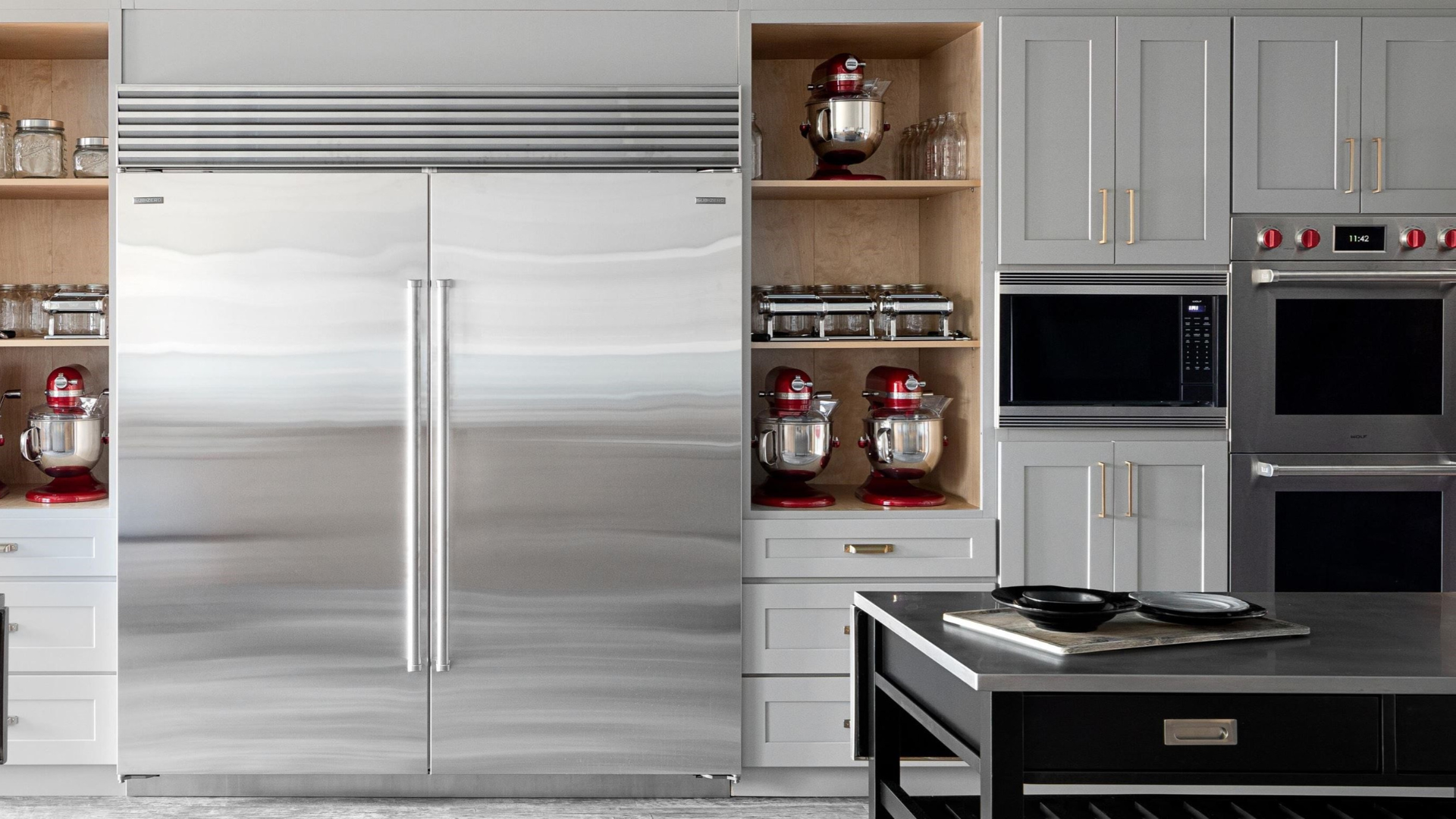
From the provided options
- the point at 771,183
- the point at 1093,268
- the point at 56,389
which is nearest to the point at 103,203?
the point at 56,389

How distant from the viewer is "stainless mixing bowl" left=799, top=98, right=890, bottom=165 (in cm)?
317

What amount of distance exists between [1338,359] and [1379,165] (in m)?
0.52

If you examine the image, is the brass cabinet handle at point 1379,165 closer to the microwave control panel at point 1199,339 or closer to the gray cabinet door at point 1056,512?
the microwave control panel at point 1199,339

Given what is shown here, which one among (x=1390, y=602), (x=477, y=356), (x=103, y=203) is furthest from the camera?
(x=103, y=203)

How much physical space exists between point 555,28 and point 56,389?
5.42 ft

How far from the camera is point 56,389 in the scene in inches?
123

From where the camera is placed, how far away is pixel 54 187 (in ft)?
10.2

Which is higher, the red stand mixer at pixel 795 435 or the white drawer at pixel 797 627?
the red stand mixer at pixel 795 435

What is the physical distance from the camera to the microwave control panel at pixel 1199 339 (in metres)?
→ 3.08

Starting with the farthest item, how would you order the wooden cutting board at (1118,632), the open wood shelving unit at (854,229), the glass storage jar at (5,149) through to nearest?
the open wood shelving unit at (854,229) → the glass storage jar at (5,149) → the wooden cutting board at (1118,632)

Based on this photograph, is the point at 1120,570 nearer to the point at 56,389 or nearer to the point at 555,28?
the point at 555,28

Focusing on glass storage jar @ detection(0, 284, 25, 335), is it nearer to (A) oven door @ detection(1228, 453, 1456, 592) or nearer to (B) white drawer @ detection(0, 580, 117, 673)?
(B) white drawer @ detection(0, 580, 117, 673)

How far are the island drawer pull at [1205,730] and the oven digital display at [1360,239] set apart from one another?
208 cm

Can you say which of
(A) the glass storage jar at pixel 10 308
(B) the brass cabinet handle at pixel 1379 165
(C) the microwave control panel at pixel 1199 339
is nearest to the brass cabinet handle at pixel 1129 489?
(C) the microwave control panel at pixel 1199 339
